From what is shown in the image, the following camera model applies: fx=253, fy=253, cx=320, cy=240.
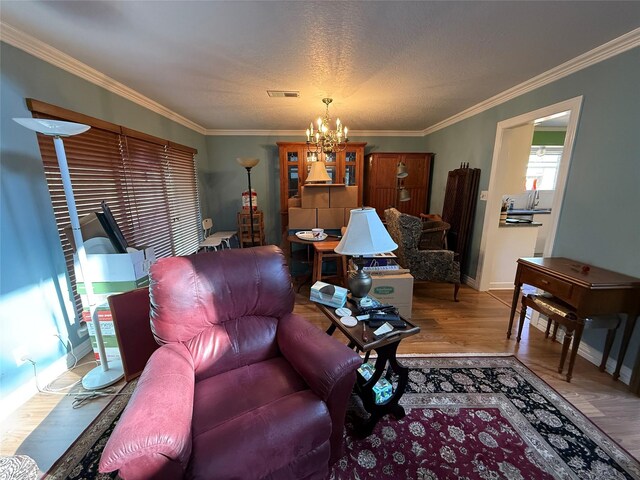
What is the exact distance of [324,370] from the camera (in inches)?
44.4

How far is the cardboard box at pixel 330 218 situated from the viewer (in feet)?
12.0

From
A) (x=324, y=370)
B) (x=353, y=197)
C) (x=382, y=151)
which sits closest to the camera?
(x=324, y=370)

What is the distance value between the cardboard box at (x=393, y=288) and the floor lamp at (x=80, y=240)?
216cm

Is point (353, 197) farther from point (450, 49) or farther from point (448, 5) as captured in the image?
point (448, 5)

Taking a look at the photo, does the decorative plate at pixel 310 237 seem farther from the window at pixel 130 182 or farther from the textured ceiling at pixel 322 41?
the window at pixel 130 182

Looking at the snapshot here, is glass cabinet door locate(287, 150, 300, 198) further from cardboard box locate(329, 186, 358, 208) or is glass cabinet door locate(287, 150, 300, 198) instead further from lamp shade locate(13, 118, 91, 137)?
lamp shade locate(13, 118, 91, 137)

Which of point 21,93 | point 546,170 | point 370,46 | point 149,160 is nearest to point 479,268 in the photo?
point 370,46

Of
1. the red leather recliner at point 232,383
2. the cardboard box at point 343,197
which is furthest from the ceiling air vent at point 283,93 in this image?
the red leather recliner at point 232,383

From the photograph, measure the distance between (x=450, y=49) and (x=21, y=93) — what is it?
3001mm

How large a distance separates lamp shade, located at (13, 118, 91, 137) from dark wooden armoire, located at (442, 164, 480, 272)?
13.2 feet

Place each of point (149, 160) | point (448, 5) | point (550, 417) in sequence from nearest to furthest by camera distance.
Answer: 1. point (448, 5)
2. point (550, 417)
3. point (149, 160)

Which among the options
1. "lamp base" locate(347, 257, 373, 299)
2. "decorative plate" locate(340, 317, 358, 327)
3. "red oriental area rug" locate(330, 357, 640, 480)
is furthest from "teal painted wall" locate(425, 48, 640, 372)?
"decorative plate" locate(340, 317, 358, 327)

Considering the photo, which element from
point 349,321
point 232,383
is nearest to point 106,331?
point 232,383

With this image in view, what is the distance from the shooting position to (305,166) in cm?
454
